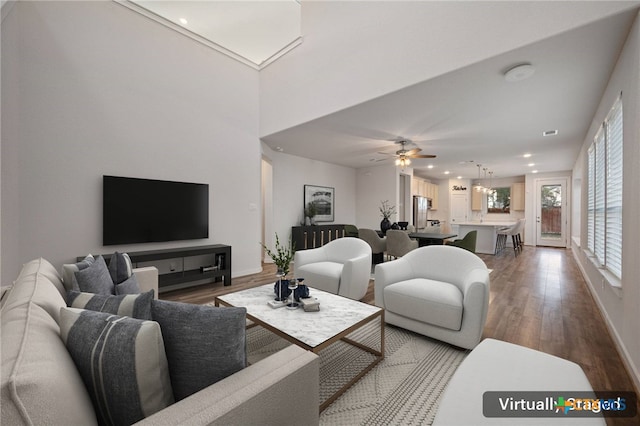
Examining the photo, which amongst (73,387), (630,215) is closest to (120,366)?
(73,387)

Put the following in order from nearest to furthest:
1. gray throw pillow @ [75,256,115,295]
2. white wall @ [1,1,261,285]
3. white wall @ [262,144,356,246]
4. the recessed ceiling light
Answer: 1. gray throw pillow @ [75,256,115,295]
2. the recessed ceiling light
3. white wall @ [1,1,261,285]
4. white wall @ [262,144,356,246]

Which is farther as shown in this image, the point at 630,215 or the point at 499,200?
the point at 499,200

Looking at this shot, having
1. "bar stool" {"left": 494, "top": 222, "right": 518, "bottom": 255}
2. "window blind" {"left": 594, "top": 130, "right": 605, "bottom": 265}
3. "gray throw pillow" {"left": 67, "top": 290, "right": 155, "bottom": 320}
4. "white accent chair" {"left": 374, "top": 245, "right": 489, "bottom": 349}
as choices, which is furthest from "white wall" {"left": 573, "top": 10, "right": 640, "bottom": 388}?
"bar stool" {"left": 494, "top": 222, "right": 518, "bottom": 255}

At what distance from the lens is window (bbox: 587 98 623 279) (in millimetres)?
2432

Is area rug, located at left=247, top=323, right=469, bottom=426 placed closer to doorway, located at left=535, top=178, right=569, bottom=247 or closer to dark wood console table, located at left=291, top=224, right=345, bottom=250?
dark wood console table, located at left=291, top=224, right=345, bottom=250

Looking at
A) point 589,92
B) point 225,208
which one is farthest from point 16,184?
point 589,92

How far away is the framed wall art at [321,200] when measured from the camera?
6.94 m

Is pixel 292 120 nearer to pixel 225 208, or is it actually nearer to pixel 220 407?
pixel 225 208

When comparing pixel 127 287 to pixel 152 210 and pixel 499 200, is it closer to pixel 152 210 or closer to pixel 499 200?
pixel 152 210

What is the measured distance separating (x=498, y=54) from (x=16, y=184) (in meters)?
4.97

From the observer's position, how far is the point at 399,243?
4.83 metres

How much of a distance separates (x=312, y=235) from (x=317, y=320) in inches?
190

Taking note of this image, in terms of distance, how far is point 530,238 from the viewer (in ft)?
29.0

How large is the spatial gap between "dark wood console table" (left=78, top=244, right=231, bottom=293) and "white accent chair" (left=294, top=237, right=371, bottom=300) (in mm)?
1360
